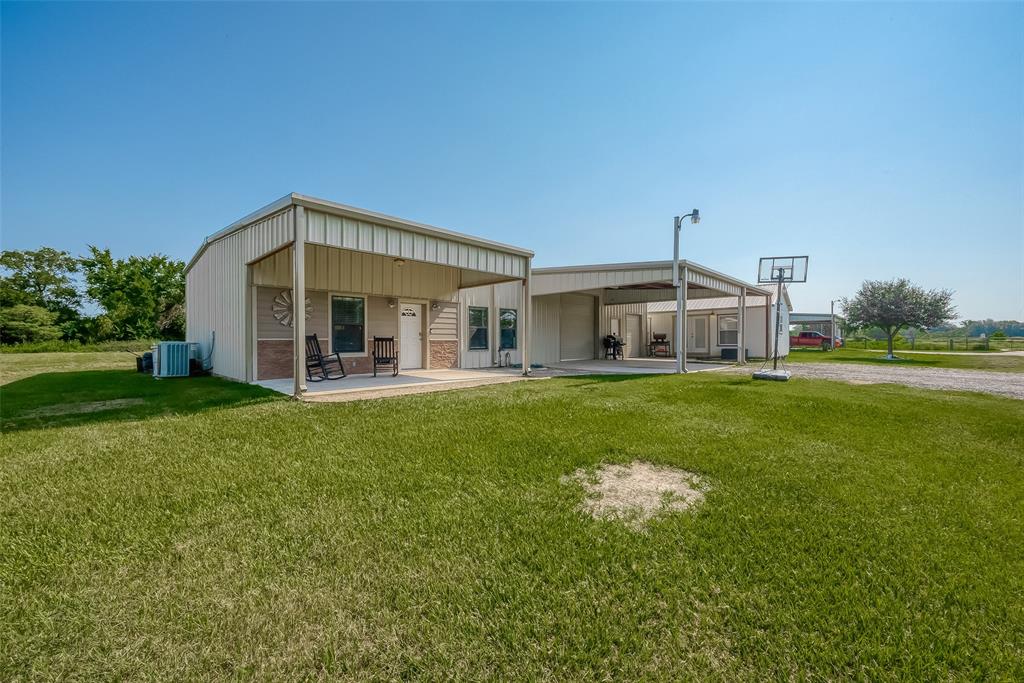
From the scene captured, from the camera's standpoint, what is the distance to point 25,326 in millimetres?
23953

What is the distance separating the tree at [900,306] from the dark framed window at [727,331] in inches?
220

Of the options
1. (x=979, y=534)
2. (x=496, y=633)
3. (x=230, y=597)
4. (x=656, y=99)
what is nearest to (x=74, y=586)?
(x=230, y=597)

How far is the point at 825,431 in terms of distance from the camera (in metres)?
4.90

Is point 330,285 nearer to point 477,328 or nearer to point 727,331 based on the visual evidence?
point 477,328

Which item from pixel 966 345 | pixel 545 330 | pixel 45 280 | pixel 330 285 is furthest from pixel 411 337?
pixel 966 345

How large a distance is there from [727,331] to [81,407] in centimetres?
2275

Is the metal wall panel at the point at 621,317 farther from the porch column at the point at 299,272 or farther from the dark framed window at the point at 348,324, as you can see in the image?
the porch column at the point at 299,272

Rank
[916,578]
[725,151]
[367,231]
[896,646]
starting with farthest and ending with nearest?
[725,151] < [367,231] < [916,578] < [896,646]

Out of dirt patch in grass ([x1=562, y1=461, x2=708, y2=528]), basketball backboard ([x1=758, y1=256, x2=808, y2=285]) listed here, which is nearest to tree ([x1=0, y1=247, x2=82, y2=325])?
dirt patch in grass ([x1=562, y1=461, x2=708, y2=528])

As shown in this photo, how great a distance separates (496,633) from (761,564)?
1449 mm

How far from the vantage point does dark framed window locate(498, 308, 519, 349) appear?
14.0m

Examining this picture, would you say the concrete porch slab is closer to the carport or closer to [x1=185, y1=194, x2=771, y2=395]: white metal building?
[x1=185, y1=194, x2=771, y2=395]: white metal building

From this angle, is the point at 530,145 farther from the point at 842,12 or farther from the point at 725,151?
the point at 842,12

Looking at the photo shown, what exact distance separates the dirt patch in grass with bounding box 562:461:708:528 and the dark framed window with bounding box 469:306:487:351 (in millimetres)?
9647
